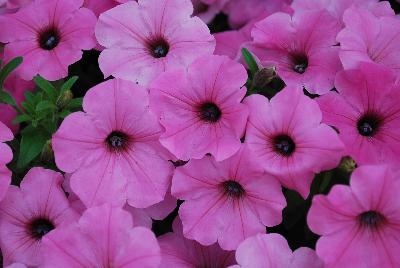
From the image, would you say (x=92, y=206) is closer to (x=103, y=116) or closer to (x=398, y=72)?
(x=103, y=116)

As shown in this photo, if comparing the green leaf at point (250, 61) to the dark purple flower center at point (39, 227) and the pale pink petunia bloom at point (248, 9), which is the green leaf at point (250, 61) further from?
the dark purple flower center at point (39, 227)

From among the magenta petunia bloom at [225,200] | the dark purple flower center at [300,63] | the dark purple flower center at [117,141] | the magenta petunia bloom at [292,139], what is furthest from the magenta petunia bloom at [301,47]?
the dark purple flower center at [117,141]

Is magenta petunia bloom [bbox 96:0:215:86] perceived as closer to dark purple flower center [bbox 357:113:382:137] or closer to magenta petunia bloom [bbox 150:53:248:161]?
magenta petunia bloom [bbox 150:53:248:161]

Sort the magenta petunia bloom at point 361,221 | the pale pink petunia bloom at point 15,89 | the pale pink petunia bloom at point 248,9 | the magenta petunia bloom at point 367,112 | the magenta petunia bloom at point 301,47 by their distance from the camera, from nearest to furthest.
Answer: the magenta petunia bloom at point 361,221 < the magenta petunia bloom at point 367,112 < the magenta petunia bloom at point 301,47 < the pale pink petunia bloom at point 15,89 < the pale pink petunia bloom at point 248,9

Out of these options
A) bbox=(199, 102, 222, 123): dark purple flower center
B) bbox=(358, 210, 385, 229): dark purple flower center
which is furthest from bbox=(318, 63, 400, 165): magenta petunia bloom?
bbox=(199, 102, 222, 123): dark purple flower center

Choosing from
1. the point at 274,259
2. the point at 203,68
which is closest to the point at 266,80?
the point at 203,68

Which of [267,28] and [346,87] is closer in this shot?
[346,87]
